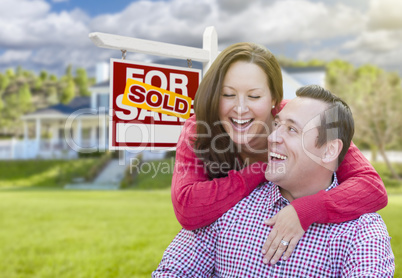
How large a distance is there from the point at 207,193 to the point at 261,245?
0.31 m

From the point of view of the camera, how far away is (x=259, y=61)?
1.97m

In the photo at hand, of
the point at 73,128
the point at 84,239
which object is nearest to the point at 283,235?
the point at 84,239

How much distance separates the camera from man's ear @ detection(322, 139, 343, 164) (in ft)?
5.64

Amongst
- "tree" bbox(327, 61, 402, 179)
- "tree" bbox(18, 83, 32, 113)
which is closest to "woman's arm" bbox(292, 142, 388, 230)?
"tree" bbox(327, 61, 402, 179)

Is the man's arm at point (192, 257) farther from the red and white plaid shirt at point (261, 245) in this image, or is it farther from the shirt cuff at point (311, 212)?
the shirt cuff at point (311, 212)

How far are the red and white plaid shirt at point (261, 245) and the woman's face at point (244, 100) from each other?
11.6 inches

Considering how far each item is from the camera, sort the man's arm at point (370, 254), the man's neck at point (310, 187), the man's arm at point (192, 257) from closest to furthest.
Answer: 1. the man's arm at point (370, 254)
2. the man's neck at point (310, 187)
3. the man's arm at point (192, 257)

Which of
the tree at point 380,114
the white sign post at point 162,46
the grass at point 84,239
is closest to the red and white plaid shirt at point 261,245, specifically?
the white sign post at point 162,46

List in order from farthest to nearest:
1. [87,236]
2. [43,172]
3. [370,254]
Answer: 1. [43,172]
2. [87,236]
3. [370,254]

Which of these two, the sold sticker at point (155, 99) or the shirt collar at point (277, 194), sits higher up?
the sold sticker at point (155, 99)

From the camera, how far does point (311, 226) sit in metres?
1.73

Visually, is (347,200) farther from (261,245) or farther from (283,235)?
(261,245)

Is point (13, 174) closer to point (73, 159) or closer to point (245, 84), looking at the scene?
point (73, 159)

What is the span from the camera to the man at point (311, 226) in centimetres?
162
